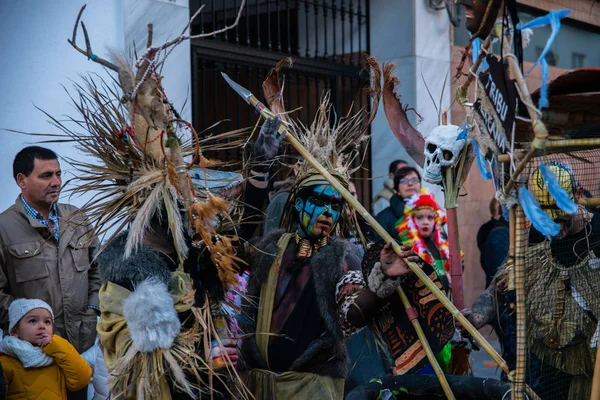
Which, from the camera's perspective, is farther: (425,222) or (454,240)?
(425,222)

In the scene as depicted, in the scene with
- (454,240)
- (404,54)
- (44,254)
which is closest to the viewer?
(454,240)

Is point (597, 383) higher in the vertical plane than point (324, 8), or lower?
lower

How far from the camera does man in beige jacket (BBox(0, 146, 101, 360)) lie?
4617 millimetres

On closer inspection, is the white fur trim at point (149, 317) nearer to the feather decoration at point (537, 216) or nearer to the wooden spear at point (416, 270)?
the wooden spear at point (416, 270)

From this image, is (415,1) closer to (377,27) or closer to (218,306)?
(377,27)

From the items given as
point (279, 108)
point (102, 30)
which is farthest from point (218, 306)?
point (102, 30)

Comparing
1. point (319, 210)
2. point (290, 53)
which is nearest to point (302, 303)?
point (319, 210)

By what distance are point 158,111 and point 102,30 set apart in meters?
2.97

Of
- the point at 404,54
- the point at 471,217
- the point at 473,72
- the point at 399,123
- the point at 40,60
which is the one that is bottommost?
the point at 471,217

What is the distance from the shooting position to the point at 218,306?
3547 millimetres

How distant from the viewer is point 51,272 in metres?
4.71

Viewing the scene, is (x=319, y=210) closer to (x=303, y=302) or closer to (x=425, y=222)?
(x=303, y=302)

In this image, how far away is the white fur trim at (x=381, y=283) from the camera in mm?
3199

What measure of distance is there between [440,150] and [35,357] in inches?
98.2
